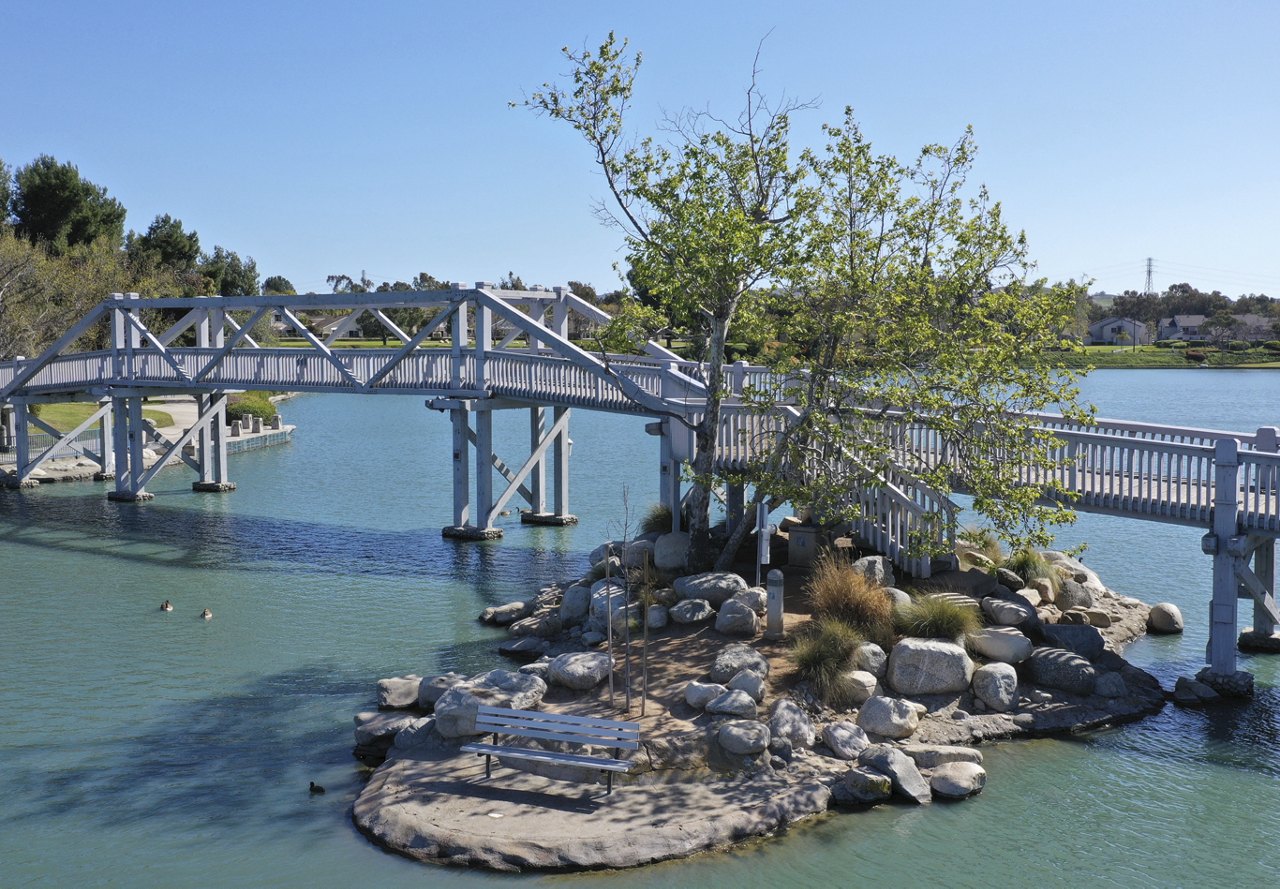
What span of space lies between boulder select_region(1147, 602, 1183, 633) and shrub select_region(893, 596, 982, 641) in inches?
190

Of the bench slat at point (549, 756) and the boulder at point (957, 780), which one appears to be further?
the boulder at point (957, 780)

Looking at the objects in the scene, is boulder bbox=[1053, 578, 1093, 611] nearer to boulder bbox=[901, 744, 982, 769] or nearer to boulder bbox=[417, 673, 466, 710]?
boulder bbox=[901, 744, 982, 769]

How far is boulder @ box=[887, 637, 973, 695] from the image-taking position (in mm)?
15430

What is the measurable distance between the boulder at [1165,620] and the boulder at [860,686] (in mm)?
6981

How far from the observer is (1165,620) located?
19766 mm

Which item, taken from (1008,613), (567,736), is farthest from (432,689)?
(1008,613)

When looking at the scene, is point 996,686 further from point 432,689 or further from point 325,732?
point 325,732

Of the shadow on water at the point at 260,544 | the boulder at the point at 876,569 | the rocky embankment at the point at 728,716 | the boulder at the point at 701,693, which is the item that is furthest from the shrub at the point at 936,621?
→ the shadow on water at the point at 260,544

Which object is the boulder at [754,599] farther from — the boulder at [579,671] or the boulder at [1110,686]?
the boulder at [1110,686]

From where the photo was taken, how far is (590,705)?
49.8 ft

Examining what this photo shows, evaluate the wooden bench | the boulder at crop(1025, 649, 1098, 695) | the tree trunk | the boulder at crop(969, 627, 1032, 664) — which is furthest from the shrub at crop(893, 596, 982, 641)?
the wooden bench

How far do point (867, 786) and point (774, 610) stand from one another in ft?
12.9

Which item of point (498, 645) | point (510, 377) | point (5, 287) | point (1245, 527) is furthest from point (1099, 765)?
point (5, 287)

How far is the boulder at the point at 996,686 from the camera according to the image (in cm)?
1544
